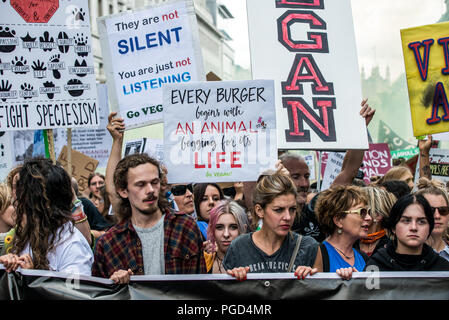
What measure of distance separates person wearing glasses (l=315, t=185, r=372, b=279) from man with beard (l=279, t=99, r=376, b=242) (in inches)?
20.4

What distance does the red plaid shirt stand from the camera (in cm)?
390

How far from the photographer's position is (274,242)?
4078mm

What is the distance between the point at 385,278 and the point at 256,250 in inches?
32.7

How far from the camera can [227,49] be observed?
93.1m

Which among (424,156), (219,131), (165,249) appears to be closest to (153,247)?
(165,249)

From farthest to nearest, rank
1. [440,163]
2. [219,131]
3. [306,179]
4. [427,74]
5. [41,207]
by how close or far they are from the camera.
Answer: [440,163] → [427,74] → [306,179] → [219,131] → [41,207]

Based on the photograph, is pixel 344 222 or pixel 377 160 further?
pixel 377 160

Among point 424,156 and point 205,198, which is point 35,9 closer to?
point 205,198

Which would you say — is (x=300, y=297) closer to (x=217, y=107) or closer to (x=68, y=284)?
(x=68, y=284)

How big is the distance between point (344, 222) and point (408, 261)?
1.85ft

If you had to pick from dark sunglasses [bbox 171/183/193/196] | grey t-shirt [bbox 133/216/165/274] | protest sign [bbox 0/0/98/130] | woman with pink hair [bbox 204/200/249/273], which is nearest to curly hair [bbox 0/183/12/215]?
protest sign [bbox 0/0/98/130]

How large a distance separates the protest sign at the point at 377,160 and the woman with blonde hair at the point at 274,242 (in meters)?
7.33
